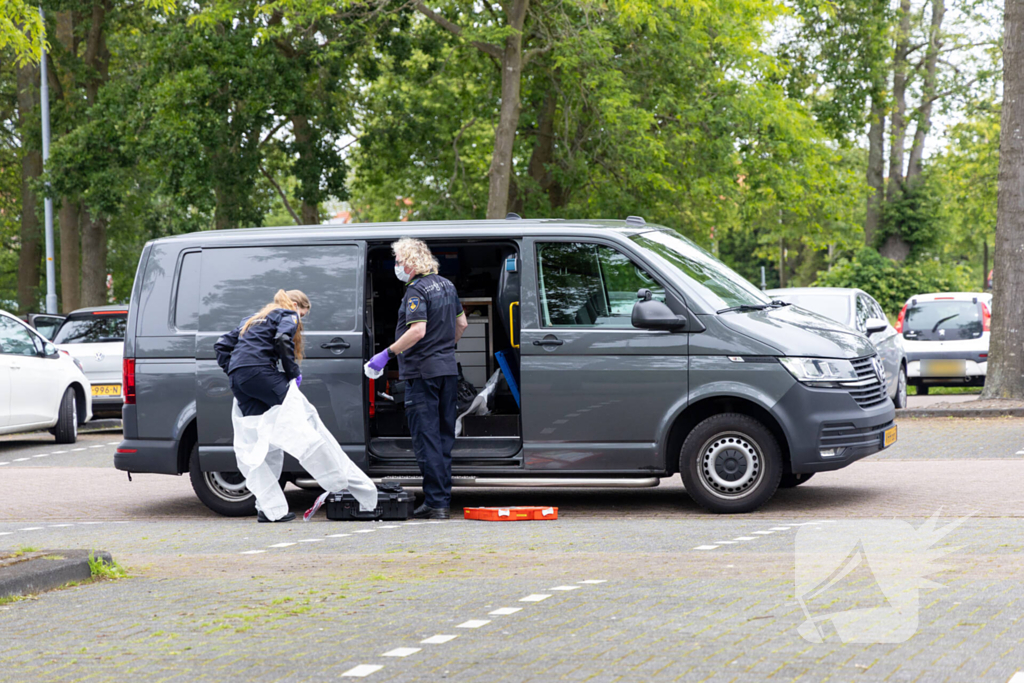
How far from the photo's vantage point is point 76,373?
16375 millimetres

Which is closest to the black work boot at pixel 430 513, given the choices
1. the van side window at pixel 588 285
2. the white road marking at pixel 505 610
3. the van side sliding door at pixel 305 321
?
the van side sliding door at pixel 305 321

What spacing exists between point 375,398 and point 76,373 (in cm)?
839

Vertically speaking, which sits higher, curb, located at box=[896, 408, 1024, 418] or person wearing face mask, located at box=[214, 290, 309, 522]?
person wearing face mask, located at box=[214, 290, 309, 522]

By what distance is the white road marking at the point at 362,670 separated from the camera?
4676 millimetres

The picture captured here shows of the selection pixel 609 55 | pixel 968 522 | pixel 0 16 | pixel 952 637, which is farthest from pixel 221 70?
pixel 952 637

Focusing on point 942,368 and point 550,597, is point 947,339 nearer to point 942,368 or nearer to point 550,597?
point 942,368

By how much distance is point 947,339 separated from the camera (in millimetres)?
20844

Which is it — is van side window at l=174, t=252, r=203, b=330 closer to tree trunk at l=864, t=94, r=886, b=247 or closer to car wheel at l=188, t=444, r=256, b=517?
car wheel at l=188, t=444, r=256, b=517

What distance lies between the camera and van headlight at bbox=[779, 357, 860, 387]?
8.39 meters

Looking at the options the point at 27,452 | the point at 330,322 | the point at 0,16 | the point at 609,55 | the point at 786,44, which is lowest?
the point at 27,452

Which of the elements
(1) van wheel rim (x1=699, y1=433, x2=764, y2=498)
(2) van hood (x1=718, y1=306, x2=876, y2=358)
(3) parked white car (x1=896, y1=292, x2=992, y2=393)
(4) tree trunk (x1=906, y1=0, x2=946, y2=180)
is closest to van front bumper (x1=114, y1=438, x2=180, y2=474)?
(1) van wheel rim (x1=699, y1=433, x2=764, y2=498)

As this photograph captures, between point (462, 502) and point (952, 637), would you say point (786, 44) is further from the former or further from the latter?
point (952, 637)

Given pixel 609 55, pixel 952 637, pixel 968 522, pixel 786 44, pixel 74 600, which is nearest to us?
pixel 952 637

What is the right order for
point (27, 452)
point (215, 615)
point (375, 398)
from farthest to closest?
point (27, 452) → point (375, 398) → point (215, 615)
